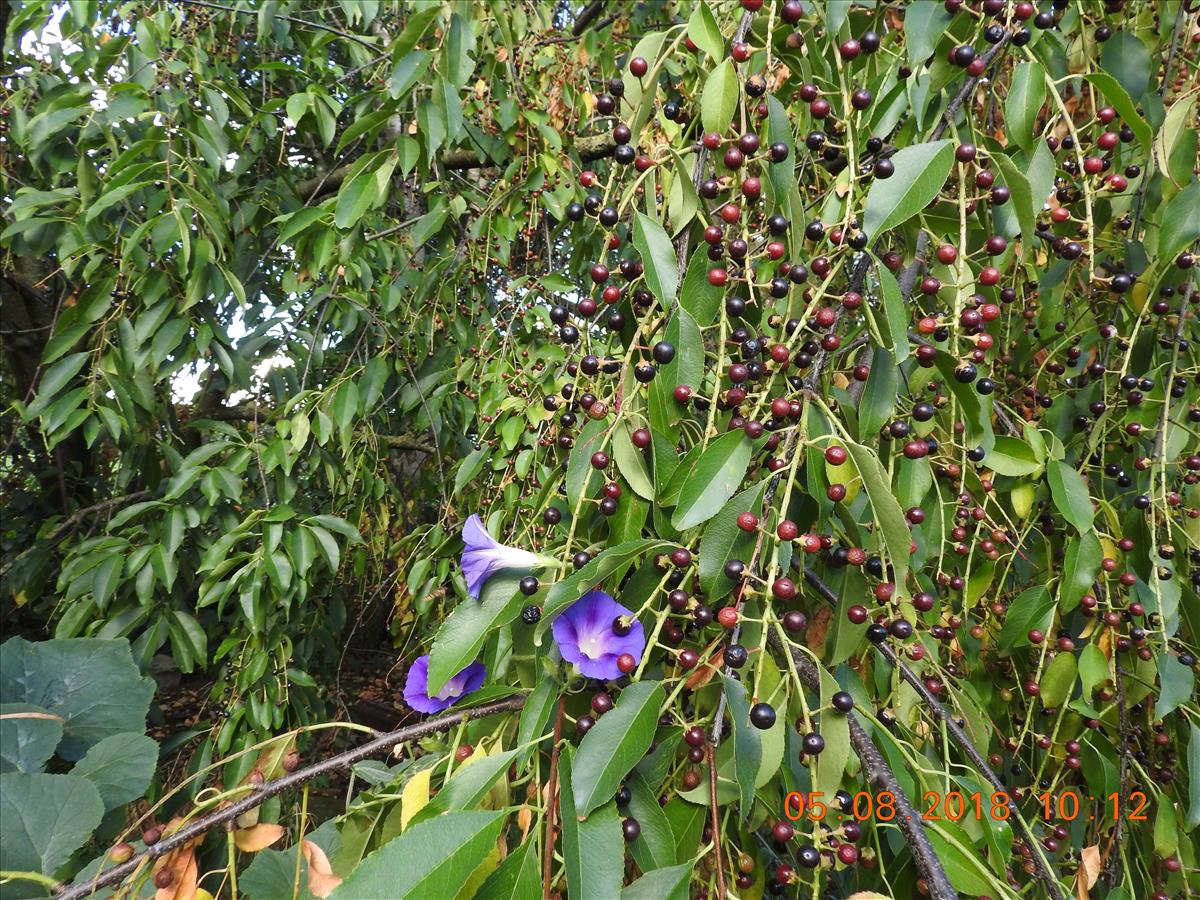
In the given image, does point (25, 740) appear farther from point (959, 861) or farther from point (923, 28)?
point (923, 28)

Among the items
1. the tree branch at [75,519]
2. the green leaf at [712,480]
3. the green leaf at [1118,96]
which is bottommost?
the tree branch at [75,519]

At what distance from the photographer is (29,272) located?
2258 mm

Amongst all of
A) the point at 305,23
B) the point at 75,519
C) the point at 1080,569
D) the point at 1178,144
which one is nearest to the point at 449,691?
the point at 1080,569

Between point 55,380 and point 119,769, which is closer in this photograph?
point 119,769

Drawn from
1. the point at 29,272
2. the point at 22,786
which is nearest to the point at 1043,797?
the point at 22,786

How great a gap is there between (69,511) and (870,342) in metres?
2.45

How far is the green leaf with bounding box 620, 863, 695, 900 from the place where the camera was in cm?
45

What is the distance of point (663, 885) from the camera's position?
17.7 inches

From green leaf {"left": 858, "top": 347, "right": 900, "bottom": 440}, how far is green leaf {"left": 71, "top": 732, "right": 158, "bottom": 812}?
26.3 inches

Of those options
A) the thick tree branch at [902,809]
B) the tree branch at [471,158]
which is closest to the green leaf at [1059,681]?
the thick tree branch at [902,809]

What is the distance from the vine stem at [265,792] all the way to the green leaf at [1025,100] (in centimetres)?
63

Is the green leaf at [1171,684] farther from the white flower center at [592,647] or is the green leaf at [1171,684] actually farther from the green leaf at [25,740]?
the green leaf at [25,740]

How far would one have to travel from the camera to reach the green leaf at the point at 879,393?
0.62 meters

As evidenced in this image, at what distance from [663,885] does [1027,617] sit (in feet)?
2.07
